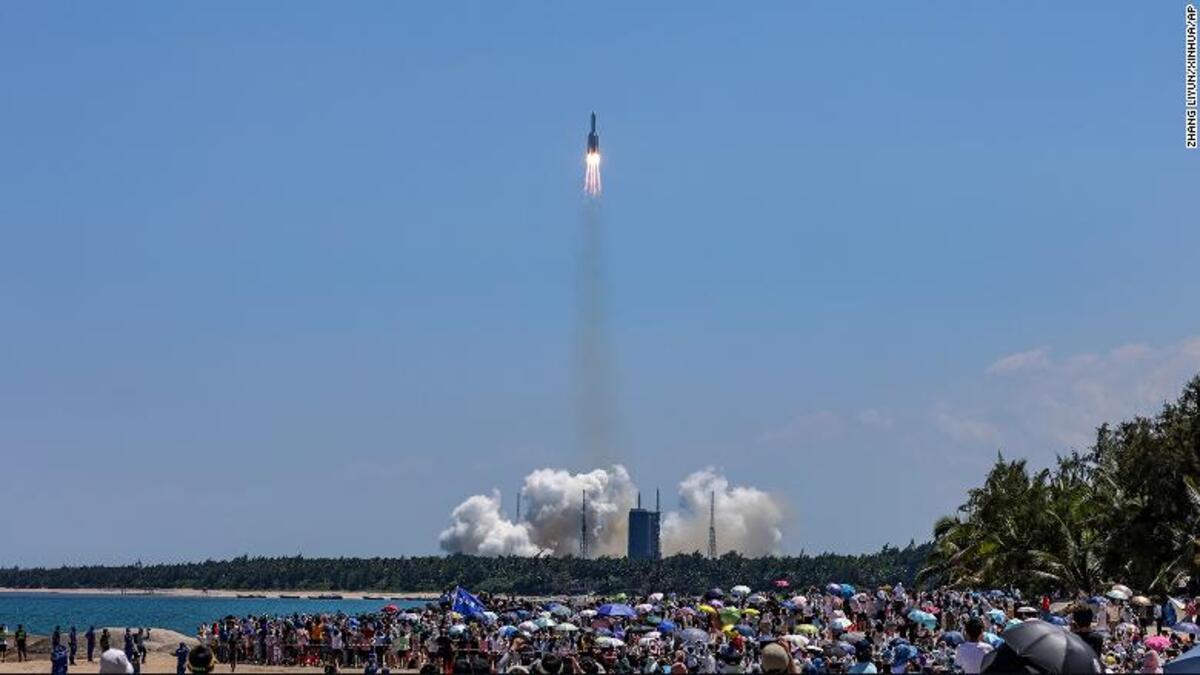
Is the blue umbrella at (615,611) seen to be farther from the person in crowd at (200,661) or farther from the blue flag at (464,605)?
the person in crowd at (200,661)

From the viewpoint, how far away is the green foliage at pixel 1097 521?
62531 millimetres

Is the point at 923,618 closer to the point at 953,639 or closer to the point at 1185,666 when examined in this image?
the point at 953,639

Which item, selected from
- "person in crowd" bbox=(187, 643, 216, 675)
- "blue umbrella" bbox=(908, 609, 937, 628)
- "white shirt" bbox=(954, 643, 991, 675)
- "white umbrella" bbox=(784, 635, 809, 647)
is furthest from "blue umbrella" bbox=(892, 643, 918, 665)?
"person in crowd" bbox=(187, 643, 216, 675)

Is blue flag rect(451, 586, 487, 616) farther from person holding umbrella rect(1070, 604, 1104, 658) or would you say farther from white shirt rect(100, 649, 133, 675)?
person holding umbrella rect(1070, 604, 1104, 658)

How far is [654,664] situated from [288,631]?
2593cm

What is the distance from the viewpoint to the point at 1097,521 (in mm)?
71250

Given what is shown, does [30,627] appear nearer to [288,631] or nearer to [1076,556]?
[288,631]

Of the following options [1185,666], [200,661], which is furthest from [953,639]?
[200,661]

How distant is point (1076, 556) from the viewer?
69438 millimetres

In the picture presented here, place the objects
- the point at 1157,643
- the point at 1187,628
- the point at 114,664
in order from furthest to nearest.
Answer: the point at 1187,628, the point at 1157,643, the point at 114,664

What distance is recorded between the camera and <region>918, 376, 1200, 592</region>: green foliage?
62.5 metres

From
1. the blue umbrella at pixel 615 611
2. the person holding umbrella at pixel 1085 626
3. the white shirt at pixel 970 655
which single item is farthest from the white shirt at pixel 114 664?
the blue umbrella at pixel 615 611

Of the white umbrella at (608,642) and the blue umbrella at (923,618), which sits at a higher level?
the blue umbrella at (923,618)

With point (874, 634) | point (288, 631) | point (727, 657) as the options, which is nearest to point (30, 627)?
point (288, 631)
